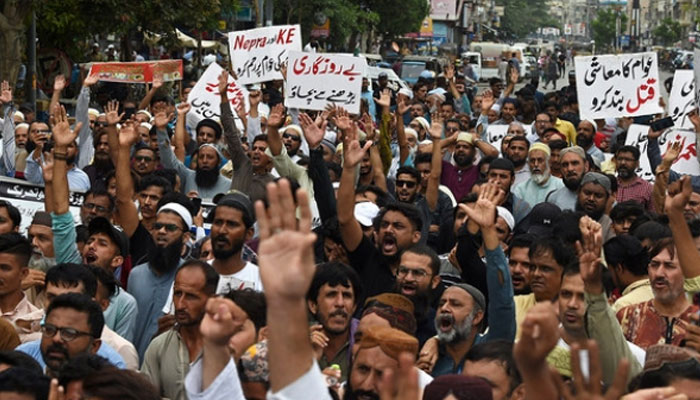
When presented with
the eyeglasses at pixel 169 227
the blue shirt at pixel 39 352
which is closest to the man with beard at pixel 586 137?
the eyeglasses at pixel 169 227

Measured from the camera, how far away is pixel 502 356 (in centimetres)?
473

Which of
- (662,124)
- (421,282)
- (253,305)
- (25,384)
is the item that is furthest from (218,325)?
(662,124)

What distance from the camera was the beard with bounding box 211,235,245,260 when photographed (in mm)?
6816

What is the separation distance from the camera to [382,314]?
5410 millimetres

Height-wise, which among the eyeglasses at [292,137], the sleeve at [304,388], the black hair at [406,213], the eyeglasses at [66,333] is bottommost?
the eyeglasses at [66,333]

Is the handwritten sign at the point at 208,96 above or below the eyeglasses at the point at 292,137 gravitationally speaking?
above

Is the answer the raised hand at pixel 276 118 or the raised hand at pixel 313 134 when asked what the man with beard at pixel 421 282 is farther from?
the raised hand at pixel 276 118

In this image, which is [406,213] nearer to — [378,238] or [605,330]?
[378,238]

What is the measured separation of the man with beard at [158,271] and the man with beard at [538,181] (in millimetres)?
3705

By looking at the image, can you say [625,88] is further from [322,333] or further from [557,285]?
[322,333]

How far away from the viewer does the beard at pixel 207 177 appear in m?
10.0

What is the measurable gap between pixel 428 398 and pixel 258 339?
1307mm

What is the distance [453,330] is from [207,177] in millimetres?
4582

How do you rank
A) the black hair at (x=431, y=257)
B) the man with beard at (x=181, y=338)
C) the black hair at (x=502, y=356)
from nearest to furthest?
1. the black hair at (x=502, y=356)
2. the man with beard at (x=181, y=338)
3. the black hair at (x=431, y=257)
